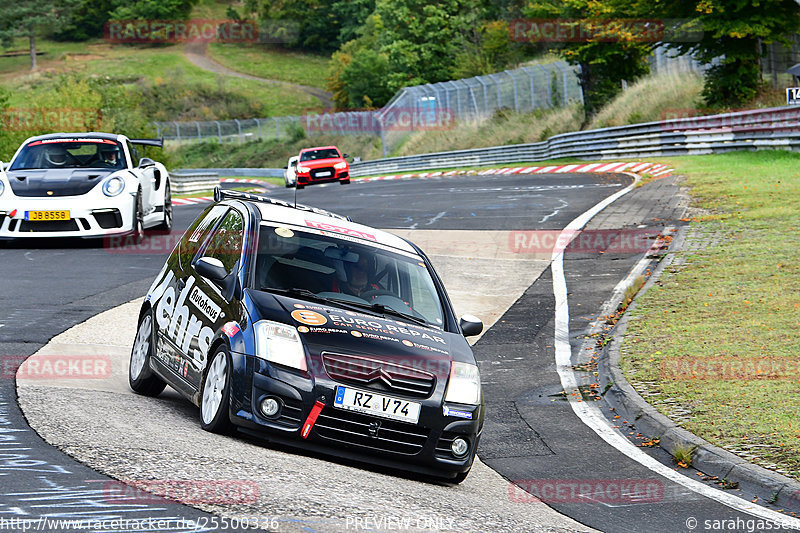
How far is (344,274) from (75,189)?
9593 mm

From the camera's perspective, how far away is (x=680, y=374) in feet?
32.3

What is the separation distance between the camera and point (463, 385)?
6820 mm

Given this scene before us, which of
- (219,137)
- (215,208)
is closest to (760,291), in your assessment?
(215,208)

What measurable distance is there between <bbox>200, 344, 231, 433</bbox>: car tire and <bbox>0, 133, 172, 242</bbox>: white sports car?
9.80m

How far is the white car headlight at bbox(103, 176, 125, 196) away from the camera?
639 inches

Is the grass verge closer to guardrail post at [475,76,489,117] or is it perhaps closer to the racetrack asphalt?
the racetrack asphalt

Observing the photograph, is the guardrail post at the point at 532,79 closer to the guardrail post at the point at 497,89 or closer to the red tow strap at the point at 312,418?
the guardrail post at the point at 497,89

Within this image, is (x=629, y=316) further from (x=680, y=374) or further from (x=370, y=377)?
(x=370, y=377)

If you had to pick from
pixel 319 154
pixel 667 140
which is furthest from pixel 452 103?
pixel 667 140

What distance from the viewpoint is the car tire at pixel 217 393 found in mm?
6586

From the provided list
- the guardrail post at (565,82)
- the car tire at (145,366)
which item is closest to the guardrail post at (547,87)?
the guardrail post at (565,82)

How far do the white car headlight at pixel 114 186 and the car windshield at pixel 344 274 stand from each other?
30.6 ft

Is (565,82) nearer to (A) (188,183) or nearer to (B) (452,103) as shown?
(B) (452,103)

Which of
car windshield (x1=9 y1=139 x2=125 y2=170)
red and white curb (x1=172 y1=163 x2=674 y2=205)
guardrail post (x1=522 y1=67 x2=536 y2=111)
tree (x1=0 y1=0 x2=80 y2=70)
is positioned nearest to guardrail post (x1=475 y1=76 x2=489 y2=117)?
guardrail post (x1=522 y1=67 x2=536 y2=111)
